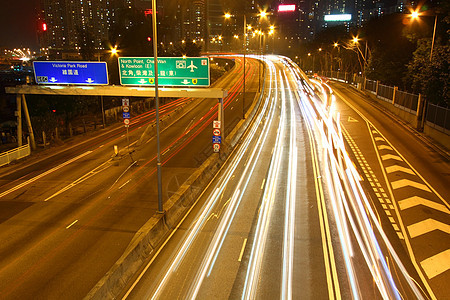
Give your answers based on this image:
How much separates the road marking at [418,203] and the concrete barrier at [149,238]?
10726 millimetres

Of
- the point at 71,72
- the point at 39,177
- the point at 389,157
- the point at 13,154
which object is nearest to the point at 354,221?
the point at 389,157

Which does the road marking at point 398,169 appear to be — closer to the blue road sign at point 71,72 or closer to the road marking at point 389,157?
the road marking at point 389,157

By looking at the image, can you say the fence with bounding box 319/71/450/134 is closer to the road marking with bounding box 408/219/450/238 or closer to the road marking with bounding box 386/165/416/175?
the road marking with bounding box 386/165/416/175

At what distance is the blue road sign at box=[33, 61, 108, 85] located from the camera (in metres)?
25.9

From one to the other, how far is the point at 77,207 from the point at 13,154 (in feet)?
42.9

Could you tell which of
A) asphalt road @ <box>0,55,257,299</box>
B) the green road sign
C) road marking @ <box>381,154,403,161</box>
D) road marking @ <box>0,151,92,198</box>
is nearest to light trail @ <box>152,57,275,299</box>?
asphalt road @ <box>0,55,257,299</box>

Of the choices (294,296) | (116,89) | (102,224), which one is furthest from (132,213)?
(116,89)

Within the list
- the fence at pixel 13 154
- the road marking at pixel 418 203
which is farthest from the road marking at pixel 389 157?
the fence at pixel 13 154

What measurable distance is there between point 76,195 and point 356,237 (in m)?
15.0

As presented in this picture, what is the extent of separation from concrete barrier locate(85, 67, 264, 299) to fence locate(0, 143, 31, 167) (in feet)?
52.1

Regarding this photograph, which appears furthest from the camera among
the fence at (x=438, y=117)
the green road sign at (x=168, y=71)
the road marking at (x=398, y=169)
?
the fence at (x=438, y=117)

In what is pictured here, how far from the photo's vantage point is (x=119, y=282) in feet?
37.7

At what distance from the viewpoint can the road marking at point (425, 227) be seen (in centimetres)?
1547

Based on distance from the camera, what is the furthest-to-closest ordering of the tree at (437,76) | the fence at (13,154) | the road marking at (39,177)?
the tree at (437,76)
the fence at (13,154)
the road marking at (39,177)
